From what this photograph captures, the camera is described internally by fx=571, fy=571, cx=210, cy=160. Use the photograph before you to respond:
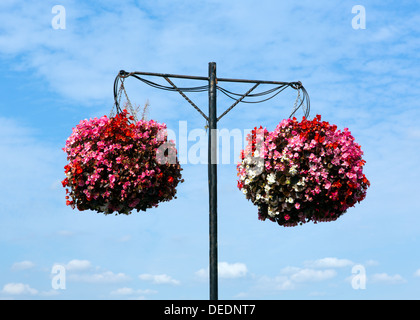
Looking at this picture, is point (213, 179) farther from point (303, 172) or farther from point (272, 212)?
point (303, 172)

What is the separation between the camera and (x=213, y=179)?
10531mm

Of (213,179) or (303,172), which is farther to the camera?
(213,179)

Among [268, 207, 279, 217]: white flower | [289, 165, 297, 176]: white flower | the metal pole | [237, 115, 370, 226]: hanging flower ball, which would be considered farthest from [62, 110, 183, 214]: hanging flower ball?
[289, 165, 297, 176]: white flower

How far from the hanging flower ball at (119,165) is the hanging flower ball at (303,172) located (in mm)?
1545

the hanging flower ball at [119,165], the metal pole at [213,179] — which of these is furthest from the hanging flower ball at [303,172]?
the hanging flower ball at [119,165]

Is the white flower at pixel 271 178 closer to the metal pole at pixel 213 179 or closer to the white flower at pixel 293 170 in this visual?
the white flower at pixel 293 170

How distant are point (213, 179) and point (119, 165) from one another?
1.75 metres

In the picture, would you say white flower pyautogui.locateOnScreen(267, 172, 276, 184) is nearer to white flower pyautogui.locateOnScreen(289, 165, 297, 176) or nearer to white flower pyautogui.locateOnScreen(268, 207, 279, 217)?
white flower pyautogui.locateOnScreen(289, 165, 297, 176)

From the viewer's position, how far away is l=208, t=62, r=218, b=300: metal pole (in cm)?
1027

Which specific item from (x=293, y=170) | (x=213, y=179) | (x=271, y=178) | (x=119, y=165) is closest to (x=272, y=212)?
(x=271, y=178)

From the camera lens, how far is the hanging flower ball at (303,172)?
10.1 metres
